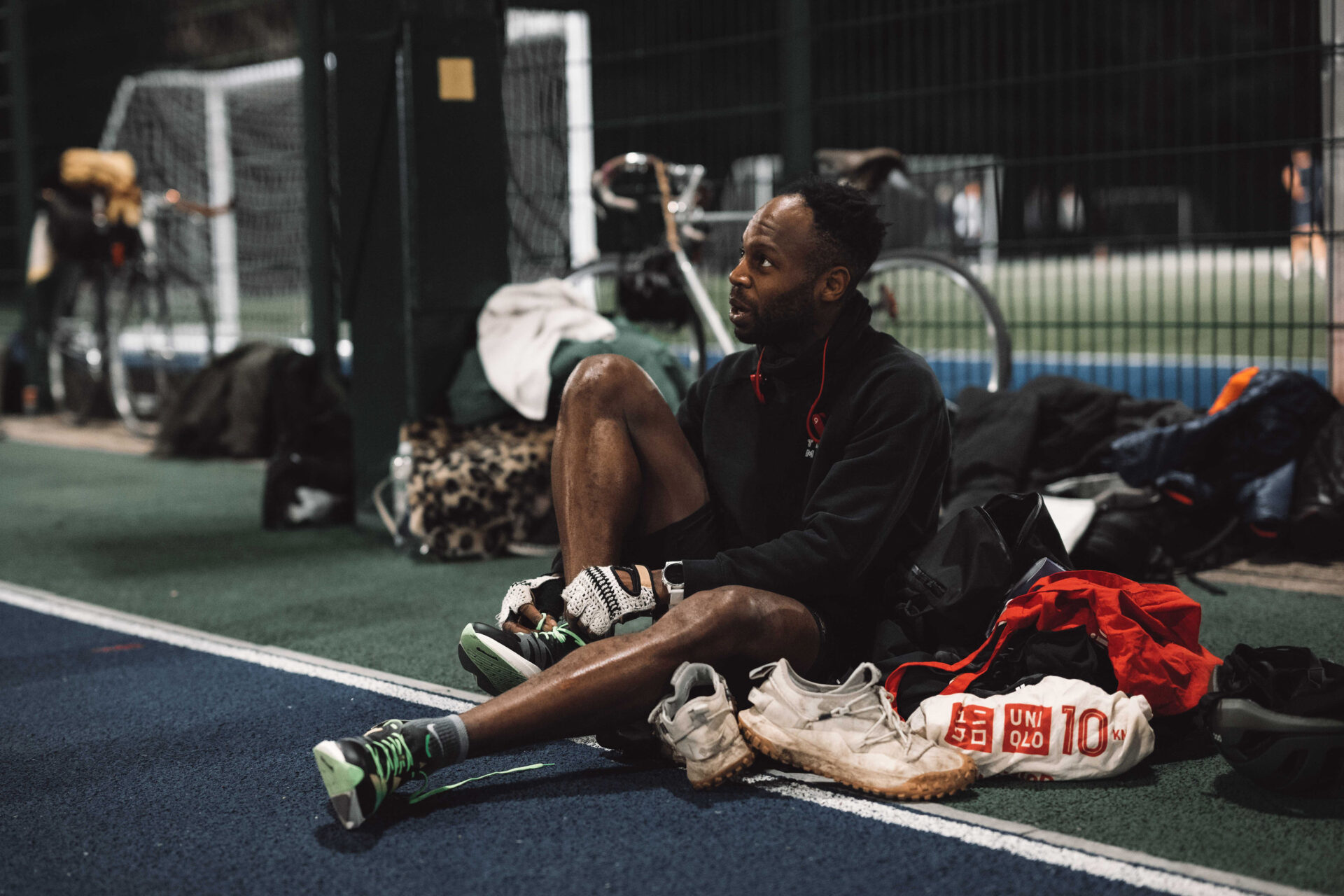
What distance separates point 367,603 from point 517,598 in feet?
5.35

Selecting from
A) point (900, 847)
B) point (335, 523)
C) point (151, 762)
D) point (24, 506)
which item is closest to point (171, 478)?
point (24, 506)

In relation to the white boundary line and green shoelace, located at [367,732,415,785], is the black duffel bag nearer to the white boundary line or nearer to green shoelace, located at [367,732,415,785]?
the white boundary line

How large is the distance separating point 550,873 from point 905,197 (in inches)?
174

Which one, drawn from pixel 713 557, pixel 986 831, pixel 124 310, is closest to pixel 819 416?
pixel 713 557

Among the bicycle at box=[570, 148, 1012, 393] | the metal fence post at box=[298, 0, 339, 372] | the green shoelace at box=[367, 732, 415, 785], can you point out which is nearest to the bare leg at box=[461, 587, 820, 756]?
the green shoelace at box=[367, 732, 415, 785]

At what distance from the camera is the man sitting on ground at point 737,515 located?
8.75 feet

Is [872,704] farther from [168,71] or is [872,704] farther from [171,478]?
[168,71]

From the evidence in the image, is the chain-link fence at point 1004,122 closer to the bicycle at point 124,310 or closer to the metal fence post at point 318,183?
the metal fence post at point 318,183

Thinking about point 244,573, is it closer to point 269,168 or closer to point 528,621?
point 528,621

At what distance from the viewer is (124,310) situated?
952 cm

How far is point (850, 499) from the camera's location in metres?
2.82

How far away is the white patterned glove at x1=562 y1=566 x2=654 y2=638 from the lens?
2785 mm

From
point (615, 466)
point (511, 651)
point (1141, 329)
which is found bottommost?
point (511, 651)

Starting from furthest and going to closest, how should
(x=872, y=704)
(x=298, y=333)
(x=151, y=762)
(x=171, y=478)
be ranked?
(x=298, y=333) → (x=171, y=478) → (x=151, y=762) → (x=872, y=704)
